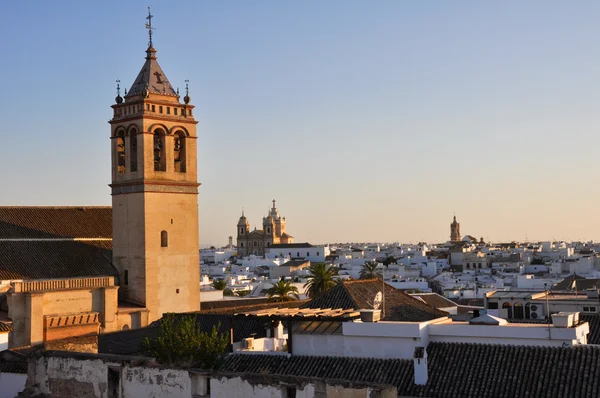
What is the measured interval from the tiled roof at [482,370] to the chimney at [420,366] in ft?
0.39

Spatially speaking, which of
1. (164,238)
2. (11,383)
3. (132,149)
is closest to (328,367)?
(11,383)

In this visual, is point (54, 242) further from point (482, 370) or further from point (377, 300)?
point (482, 370)

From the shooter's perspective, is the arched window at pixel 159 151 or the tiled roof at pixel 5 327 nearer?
the tiled roof at pixel 5 327

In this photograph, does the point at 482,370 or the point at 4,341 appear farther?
the point at 4,341

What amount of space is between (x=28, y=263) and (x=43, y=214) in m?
3.36

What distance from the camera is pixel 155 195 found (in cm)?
2972

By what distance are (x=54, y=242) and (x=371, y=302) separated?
1210 centimetres

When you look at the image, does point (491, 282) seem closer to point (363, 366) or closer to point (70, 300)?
point (70, 300)

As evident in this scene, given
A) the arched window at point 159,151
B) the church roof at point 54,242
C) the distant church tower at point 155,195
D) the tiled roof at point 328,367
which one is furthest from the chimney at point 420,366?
the arched window at point 159,151

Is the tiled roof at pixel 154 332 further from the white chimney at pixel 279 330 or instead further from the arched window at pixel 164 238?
the arched window at pixel 164 238

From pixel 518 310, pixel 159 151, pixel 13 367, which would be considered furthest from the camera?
pixel 159 151

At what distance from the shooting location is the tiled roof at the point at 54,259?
89.3 ft

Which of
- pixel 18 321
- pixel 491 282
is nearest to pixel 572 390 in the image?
pixel 18 321

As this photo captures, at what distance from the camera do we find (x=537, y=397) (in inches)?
550
